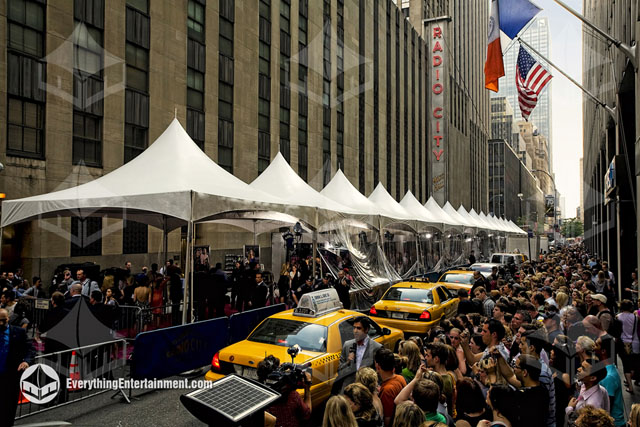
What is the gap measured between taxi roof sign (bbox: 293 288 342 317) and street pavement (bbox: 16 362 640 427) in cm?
172

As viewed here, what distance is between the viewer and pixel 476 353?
654 cm

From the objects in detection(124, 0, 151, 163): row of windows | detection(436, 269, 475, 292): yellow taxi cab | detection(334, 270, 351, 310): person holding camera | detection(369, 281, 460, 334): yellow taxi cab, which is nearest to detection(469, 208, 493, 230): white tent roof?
detection(436, 269, 475, 292): yellow taxi cab

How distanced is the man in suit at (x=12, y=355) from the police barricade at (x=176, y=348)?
5.81 feet

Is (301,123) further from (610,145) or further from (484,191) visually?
(484,191)

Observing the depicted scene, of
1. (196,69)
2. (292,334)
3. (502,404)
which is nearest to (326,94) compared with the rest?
(196,69)

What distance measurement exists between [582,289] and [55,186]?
19.2 m

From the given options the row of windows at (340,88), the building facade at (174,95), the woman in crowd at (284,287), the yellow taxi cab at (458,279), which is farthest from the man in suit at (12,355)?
the row of windows at (340,88)

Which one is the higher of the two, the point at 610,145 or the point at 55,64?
the point at 55,64

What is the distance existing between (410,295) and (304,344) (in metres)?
5.55


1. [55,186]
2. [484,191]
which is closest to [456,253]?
[55,186]

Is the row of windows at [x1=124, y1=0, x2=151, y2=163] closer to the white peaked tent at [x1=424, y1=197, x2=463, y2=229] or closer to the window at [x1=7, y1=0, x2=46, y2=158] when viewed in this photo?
the window at [x1=7, y1=0, x2=46, y2=158]

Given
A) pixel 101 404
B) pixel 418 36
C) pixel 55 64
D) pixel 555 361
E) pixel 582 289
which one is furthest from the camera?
pixel 418 36

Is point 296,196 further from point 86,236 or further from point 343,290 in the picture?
point 86,236

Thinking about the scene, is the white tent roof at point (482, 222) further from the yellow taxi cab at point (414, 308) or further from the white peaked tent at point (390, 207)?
the yellow taxi cab at point (414, 308)
